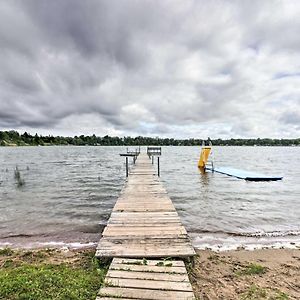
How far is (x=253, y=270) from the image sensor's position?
5664mm

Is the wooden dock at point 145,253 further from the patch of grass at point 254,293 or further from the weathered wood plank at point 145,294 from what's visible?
the patch of grass at point 254,293

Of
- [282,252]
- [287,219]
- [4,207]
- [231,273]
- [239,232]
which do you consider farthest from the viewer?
[4,207]

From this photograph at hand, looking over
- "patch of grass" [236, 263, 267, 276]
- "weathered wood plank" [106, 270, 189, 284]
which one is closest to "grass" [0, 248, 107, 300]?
"weathered wood plank" [106, 270, 189, 284]

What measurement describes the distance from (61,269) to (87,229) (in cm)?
430

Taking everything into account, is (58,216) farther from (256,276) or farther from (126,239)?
(256,276)

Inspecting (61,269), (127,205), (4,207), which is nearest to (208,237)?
(127,205)

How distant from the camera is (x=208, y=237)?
852cm

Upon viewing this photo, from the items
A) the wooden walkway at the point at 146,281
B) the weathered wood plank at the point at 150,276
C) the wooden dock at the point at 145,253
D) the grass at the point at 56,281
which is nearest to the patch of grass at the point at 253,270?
the wooden dock at the point at 145,253

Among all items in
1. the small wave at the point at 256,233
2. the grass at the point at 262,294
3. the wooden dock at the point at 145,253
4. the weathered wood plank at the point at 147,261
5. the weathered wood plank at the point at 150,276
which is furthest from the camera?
the small wave at the point at 256,233

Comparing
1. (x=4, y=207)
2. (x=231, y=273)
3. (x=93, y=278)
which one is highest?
(x=93, y=278)

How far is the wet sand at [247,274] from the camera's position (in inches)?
Result: 182

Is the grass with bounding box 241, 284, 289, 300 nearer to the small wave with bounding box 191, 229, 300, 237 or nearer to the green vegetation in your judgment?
the green vegetation

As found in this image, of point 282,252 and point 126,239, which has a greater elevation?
point 126,239

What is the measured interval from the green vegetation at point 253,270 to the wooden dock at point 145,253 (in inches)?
54.9
